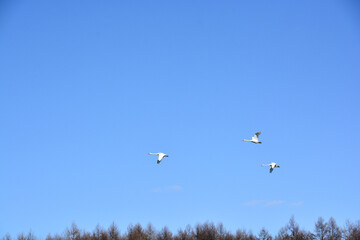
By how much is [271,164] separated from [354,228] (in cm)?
3956

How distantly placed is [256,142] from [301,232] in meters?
41.6

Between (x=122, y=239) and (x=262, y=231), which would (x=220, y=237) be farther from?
(x=122, y=239)

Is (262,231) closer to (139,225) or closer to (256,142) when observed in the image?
(139,225)

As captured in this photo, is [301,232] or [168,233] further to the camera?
[168,233]

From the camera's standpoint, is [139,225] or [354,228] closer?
[354,228]

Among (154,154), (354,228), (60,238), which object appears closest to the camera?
(154,154)

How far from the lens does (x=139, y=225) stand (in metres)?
102

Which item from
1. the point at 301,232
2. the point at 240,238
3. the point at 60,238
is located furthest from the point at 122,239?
the point at 301,232

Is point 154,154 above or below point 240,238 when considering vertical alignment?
above

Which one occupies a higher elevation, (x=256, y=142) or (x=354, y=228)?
(x=256, y=142)

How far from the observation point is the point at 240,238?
9994 cm

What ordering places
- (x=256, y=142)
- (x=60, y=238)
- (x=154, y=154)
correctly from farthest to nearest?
(x=60, y=238) < (x=154, y=154) < (x=256, y=142)

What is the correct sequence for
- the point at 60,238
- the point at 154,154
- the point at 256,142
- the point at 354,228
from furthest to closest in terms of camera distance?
the point at 60,238 < the point at 354,228 < the point at 154,154 < the point at 256,142

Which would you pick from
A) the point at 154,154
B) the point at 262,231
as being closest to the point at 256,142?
the point at 154,154
